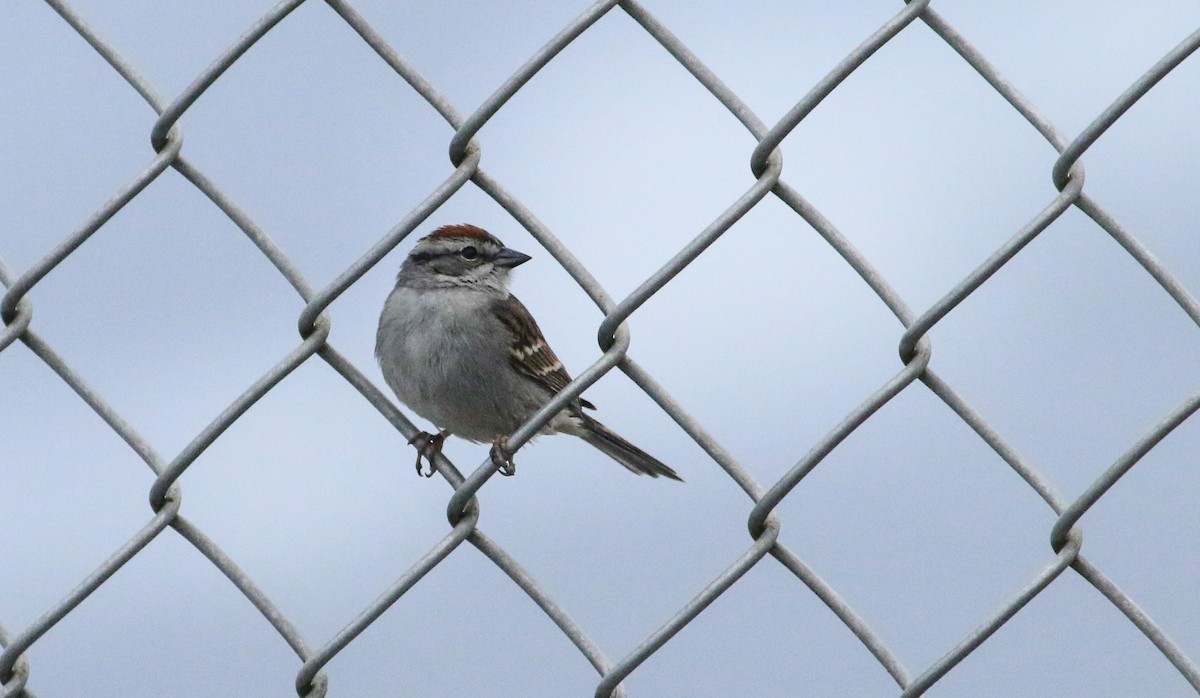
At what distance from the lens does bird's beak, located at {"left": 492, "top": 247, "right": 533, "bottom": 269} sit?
15.3ft

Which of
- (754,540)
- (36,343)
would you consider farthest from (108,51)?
(754,540)

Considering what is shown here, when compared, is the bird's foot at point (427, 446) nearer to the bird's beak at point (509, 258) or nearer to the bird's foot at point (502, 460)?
the bird's foot at point (502, 460)

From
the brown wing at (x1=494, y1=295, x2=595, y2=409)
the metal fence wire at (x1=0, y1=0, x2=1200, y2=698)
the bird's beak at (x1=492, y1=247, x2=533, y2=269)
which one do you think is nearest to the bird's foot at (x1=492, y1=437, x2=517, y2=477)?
the metal fence wire at (x1=0, y1=0, x2=1200, y2=698)

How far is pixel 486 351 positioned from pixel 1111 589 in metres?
2.49

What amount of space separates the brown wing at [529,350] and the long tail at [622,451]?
0.75ft

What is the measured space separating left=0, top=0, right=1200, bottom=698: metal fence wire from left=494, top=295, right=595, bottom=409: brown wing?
2230 mm

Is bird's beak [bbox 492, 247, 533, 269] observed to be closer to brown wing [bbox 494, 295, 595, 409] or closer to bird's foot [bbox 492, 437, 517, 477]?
brown wing [bbox 494, 295, 595, 409]

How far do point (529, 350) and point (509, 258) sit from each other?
0.45 meters

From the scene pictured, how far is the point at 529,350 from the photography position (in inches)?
172

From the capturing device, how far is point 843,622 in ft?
6.40

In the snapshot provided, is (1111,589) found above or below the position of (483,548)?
below

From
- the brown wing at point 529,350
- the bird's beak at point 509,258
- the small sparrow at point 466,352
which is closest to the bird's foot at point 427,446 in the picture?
the small sparrow at point 466,352

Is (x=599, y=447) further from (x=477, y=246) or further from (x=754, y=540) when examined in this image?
(x=754, y=540)

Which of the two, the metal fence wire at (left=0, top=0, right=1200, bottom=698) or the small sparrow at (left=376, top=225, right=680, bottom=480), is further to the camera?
the small sparrow at (left=376, top=225, right=680, bottom=480)
